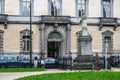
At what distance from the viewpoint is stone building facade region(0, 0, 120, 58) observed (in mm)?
55703

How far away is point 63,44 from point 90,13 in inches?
242

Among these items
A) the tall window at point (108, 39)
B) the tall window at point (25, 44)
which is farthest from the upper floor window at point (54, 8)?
the tall window at point (108, 39)

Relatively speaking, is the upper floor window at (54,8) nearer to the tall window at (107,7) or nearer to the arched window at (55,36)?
the arched window at (55,36)

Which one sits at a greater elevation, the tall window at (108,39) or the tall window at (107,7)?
the tall window at (107,7)

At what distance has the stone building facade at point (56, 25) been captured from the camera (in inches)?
2193

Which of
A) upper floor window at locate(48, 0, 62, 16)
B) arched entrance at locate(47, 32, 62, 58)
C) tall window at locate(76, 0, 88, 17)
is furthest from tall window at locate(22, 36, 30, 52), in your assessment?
tall window at locate(76, 0, 88, 17)

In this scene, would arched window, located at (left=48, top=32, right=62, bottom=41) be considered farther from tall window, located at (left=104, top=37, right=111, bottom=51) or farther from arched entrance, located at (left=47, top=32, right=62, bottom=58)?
tall window, located at (left=104, top=37, right=111, bottom=51)

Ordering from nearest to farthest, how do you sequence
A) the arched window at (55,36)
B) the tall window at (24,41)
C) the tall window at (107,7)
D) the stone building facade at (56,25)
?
the stone building facade at (56,25)
the tall window at (24,41)
the arched window at (55,36)
the tall window at (107,7)

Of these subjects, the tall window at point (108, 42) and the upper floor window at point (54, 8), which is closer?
the upper floor window at point (54, 8)

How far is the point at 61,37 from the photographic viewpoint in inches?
2254

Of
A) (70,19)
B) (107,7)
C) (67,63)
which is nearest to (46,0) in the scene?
(70,19)

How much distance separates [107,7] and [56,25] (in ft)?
27.2

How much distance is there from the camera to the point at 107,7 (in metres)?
59.4

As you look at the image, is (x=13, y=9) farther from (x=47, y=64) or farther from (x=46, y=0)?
(x=47, y=64)
